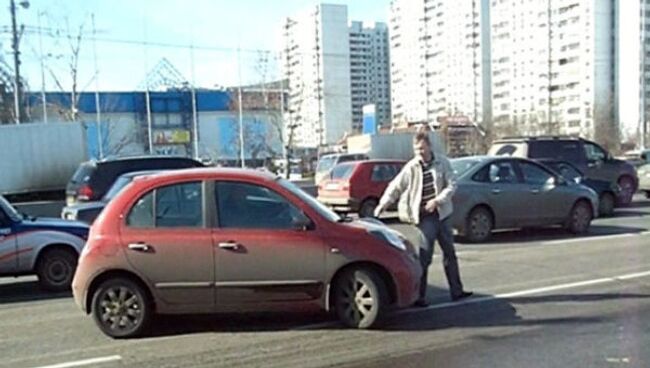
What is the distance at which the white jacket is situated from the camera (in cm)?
693

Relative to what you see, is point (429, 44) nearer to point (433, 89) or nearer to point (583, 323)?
point (433, 89)

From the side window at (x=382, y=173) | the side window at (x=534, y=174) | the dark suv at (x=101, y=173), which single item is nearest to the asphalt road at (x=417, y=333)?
the side window at (x=534, y=174)

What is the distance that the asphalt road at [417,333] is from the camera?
5254mm

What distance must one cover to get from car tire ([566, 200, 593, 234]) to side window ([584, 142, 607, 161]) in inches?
265

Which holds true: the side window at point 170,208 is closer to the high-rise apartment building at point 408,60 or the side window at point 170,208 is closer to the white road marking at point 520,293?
the white road marking at point 520,293

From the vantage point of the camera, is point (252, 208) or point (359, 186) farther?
point (359, 186)

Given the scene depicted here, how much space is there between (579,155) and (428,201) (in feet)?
44.2

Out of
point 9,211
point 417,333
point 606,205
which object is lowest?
point 417,333

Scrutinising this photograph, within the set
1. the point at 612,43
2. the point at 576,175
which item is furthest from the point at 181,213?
the point at 612,43

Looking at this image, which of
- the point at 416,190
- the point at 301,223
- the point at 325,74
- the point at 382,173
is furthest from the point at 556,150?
the point at 325,74

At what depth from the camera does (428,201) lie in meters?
6.93

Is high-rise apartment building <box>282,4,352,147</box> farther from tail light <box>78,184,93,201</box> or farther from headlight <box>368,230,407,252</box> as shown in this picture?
headlight <box>368,230,407,252</box>

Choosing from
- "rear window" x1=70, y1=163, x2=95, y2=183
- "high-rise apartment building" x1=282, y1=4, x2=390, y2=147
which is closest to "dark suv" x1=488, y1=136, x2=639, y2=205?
"rear window" x1=70, y1=163, x2=95, y2=183

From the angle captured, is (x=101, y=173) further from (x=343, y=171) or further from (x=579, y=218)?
(x=579, y=218)
